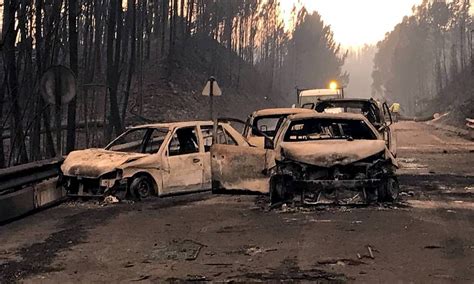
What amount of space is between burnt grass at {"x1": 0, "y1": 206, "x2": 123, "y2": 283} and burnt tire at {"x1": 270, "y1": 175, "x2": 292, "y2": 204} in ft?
8.30

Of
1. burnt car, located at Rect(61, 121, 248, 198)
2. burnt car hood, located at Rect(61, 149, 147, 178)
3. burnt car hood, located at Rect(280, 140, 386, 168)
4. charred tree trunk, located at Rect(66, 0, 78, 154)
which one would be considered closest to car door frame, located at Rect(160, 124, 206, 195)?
burnt car, located at Rect(61, 121, 248, 198)

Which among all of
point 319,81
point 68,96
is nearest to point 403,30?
point 319,81

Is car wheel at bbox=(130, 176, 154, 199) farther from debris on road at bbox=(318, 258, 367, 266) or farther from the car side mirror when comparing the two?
debris on road at bbox=(318, 258, 367, 266)

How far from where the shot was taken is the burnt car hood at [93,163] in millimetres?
10785

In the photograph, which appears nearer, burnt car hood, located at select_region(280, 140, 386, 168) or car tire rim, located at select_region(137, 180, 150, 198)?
burnt car hood, located at select_region(280, 140, 386, 168)

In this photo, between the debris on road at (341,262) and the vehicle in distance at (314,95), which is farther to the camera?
the vehicle in distance at (314,95)

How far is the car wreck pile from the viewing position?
9.56 metres

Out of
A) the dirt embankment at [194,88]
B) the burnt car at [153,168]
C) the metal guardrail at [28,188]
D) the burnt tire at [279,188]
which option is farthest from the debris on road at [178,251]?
the dirt embankment at [194,88]

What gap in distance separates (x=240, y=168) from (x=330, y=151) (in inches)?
71.4

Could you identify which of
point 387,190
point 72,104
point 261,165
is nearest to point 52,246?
point 261,165

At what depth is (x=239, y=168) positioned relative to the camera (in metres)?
10.7

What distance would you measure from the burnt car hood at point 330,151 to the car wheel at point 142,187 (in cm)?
277

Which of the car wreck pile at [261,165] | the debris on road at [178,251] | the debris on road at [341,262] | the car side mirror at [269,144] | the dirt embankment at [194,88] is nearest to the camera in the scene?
the debris on road at [341,262]

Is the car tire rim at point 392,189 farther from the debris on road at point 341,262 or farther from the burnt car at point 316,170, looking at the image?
the debris on road at point 341,262
